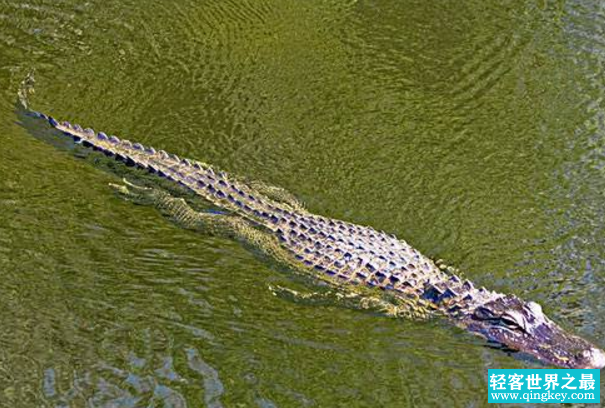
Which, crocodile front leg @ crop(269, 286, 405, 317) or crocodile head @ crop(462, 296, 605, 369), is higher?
crocodile head @ crop(462, 296, 605, 369)

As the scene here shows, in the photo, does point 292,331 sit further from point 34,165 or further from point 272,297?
point 34,165

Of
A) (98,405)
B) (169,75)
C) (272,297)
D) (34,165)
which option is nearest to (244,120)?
(169,75)

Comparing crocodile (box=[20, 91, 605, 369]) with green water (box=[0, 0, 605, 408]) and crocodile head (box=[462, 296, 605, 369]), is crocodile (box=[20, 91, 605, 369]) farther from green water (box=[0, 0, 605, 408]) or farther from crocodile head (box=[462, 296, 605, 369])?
green water (box=[0, 0, 605, 408])

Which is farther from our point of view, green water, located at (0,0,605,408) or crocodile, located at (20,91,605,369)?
crocodile, located at (20,91,605,369)

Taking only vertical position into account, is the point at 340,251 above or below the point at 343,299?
above

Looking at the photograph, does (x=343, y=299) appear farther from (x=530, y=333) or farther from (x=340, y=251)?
(x=530, y=333)

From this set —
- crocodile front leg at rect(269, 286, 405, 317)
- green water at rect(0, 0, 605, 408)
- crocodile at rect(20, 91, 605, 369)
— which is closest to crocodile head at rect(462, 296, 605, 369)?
crocodile at rect(20, 91, 605, 369)

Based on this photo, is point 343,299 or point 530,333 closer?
point 530,333

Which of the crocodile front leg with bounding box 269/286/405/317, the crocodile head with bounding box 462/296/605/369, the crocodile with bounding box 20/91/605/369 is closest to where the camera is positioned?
the crocodile head with bounding box 462/296/605/369

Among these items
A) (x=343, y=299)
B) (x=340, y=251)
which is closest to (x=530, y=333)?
(x=343, y=299)
